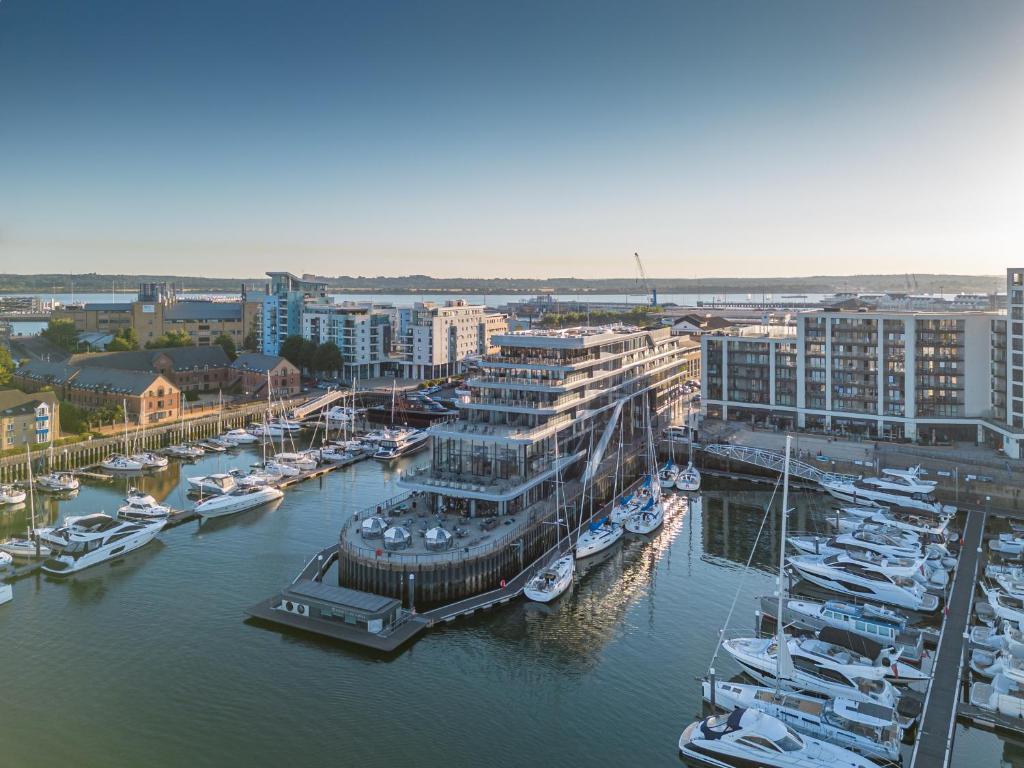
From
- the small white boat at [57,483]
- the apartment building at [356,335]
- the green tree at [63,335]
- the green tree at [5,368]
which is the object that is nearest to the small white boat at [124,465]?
the small white boat at [57,483]

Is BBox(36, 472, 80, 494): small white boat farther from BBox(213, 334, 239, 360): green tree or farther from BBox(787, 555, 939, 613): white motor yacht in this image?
BBox(213, 334, 239, 360): green tree

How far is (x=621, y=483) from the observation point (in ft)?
115

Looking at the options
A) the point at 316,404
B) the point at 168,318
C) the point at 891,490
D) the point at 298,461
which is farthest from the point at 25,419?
the point at 168,318

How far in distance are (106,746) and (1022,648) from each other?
2032 cm

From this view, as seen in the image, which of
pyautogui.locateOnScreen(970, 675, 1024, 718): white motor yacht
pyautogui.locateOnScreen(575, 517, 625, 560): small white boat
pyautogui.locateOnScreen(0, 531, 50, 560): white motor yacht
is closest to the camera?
pyautogui.locateOnScreen(970, 675, 1024, 718): white motor yacht

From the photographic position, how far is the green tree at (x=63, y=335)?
74.6 metres

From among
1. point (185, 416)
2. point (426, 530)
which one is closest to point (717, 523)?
point (426, 530)

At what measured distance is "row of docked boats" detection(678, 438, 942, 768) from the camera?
1501 centimetres

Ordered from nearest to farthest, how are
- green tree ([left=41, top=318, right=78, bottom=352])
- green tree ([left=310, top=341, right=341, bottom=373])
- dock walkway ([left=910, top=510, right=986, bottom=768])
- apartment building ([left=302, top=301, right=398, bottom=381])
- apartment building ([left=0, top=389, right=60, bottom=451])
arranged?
dock walkway ([left=910, top=510, right=986, bottom=768]), apartment building ([left=0, top=389, right=60, bottom=451]), green tree ([left=310, top=341, right=341, bottom=373]), apartment building ([left=302, top=301, right=398, bottom=381]), green tree ([left=41, top=318, right=78, bottom=352])

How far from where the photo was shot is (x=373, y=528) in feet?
80.7

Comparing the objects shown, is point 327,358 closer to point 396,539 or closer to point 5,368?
point 5,368

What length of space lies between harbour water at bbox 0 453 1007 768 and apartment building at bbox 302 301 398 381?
134ft

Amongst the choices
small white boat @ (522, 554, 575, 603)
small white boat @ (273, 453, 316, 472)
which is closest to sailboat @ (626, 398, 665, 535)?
small white boat @ (522, 554, 575, 603)

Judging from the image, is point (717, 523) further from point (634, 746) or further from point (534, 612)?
point (634, 746)
